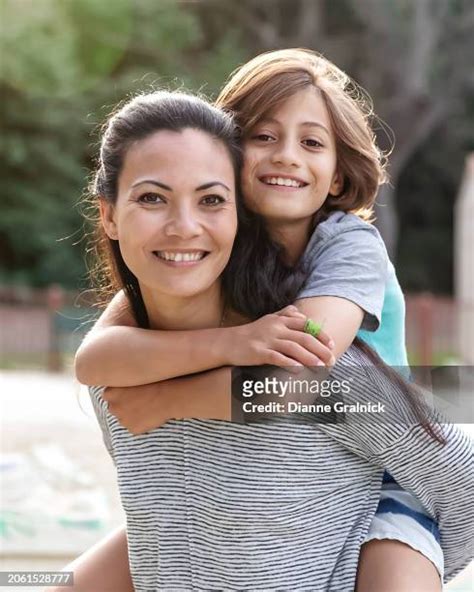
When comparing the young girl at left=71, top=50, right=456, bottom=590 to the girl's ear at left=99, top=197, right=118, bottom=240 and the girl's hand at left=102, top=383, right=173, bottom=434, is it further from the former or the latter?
the girl's ear at left=99, top=197, right=118, bottom=240

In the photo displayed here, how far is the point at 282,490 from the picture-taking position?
108 centimetres

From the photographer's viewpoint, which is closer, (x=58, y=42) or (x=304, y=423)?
(x=304, y=423)

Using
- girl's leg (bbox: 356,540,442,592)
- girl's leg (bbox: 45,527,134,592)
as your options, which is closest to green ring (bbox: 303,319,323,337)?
girl's leg (bbox: 356,540,442,592)

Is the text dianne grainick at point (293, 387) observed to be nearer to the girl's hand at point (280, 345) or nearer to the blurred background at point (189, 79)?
the girl's hand at point (280, 345)

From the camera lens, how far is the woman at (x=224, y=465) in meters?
1.08

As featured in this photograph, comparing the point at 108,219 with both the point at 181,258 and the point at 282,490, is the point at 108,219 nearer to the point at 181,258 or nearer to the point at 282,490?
the point at 181,258

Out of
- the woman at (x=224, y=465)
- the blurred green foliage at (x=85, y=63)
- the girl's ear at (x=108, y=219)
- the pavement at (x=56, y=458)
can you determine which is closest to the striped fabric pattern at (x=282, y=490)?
the woman at (x=224, y=465)

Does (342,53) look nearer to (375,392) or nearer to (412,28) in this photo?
(412,28)

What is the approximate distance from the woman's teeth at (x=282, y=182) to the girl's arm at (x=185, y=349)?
229 millimetres

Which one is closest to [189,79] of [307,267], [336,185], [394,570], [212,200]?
[336,185]

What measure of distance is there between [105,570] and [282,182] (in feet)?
1.68

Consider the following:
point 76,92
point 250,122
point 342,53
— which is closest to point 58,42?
point 76,92

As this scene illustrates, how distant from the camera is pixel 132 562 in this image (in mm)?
1174

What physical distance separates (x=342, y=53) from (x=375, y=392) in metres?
12.1
